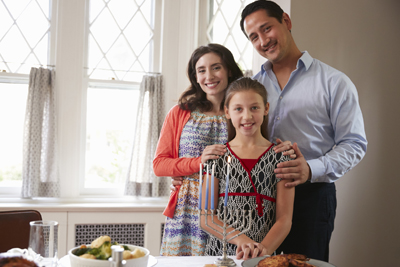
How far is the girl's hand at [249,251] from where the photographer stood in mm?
1287

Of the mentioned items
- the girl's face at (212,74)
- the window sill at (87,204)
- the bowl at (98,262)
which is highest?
the girl's face at (212,74)

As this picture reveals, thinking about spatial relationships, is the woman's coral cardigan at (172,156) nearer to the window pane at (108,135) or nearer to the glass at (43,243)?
the glass at (43,243)

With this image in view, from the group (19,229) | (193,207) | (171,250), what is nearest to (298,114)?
(193,207)

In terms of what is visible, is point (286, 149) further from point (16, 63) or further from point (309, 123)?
point (16, 63)

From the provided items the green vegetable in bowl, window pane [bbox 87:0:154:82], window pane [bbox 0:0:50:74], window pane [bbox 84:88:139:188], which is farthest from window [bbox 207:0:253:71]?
the green vegetable in bowl

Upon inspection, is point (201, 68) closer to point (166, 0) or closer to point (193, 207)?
point (193, 207)

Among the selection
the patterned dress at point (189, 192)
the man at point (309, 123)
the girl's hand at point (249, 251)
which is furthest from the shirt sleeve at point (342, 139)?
the patterned dress at point (189, 192)

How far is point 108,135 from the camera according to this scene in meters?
3.79

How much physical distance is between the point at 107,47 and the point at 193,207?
2.43 meters

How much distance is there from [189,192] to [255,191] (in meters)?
0.51

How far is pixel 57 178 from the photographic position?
3.48 meters

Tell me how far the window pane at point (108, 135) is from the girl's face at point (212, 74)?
1.99m

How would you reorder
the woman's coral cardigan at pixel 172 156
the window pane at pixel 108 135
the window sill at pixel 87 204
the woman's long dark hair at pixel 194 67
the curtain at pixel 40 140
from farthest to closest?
1. the window pane at pixel 108 135
2. the curtain at pixel 40 140
3. the window sill at pixel 87 204
4. the woman's long dark hair at pixel 194 67
5. the woman's coral cardigan at pixel 172 156

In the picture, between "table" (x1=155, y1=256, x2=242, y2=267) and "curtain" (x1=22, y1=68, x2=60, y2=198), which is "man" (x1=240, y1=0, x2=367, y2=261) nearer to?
"table" (x1=155, y1=256, x2=242, y2=267)
